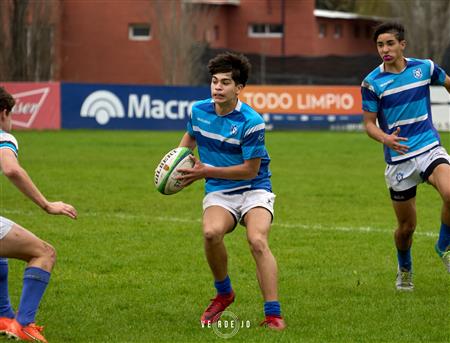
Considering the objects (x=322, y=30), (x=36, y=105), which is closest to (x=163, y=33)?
(x=322, y=30)

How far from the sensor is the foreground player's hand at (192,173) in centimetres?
723

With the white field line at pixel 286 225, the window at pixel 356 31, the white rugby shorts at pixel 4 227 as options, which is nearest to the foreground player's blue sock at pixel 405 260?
the white field line at pixel 286 225

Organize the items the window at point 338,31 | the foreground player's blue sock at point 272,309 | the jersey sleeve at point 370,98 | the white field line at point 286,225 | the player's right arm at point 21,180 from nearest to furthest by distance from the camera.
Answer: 1. the player's right arm at point 21,180
2. the foreground player's blue sock at point 272,309
3. the jersey sleeve at point 370,98
4. the white field line at point 286,225
5. the window at point 338,31

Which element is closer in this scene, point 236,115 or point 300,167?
point 236,115

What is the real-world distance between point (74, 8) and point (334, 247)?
38.3 metres

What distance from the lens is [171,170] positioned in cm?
733

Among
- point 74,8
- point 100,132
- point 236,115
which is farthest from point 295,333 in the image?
point 74,8

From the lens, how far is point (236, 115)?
24.5ft

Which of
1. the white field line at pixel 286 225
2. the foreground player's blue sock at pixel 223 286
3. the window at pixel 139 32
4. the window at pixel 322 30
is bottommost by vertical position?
the window at pixel 322 30

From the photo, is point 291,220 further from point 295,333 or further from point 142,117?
point 142,117

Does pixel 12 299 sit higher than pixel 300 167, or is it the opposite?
pixel 12 299

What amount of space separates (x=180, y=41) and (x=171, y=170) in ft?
127

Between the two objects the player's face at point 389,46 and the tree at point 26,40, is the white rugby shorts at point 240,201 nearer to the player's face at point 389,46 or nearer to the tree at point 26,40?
the player's face at point 389,46

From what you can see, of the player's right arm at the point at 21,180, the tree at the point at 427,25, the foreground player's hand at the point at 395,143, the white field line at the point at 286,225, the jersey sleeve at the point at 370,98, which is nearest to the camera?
the player's right arm at the point at 21,180
